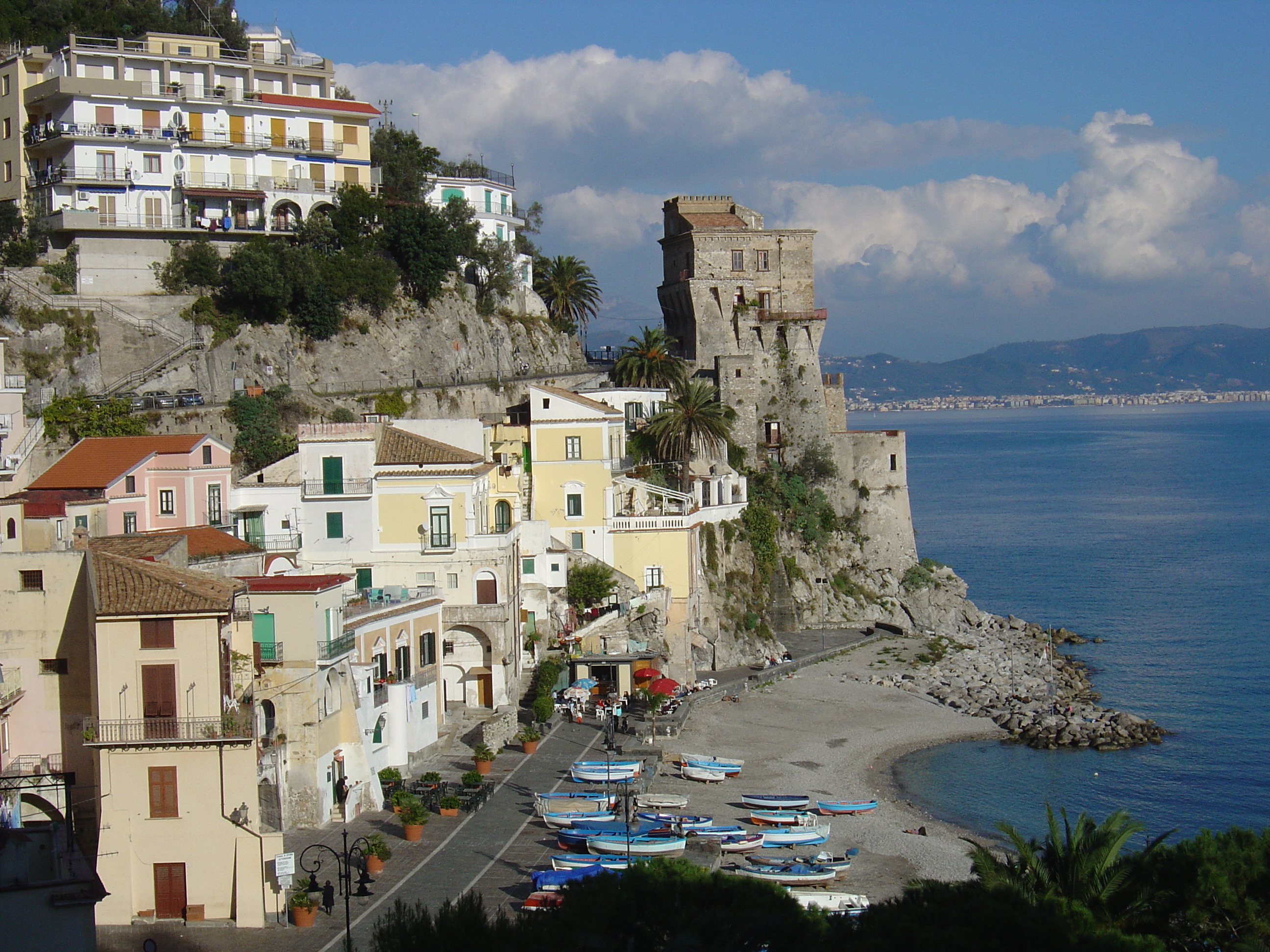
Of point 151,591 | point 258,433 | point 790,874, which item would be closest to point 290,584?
point 151,591

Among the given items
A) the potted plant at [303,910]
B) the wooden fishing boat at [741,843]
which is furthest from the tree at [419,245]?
the potted plant at [303,910]

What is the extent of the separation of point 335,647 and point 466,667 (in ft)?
37.7

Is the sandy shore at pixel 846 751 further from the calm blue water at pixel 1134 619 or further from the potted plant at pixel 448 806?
the potted plant at pixel 448 806

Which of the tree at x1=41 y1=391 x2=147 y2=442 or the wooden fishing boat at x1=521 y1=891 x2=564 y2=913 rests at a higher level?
the tree at x1=41 y1=391 x2=147 y2=442

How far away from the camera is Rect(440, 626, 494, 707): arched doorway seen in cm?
4497

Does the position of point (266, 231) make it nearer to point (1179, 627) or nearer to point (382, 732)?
point (382, 732)

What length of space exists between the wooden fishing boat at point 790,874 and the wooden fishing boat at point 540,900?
5.94 m

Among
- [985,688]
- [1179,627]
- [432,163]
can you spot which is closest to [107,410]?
[432,163]

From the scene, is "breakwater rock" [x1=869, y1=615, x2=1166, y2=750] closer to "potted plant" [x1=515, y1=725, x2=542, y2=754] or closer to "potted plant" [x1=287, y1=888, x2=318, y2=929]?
"potted plant" [x1=515, y1=725, x2=542, y2=754]

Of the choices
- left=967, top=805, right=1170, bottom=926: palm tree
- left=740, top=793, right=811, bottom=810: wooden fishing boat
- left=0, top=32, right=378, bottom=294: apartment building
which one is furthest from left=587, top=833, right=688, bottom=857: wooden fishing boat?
left=0, top=32, right=378, bottom=294: apartment building

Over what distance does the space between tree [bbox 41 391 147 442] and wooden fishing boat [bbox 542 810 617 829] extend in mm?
21010

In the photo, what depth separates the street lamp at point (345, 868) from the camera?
89.5ft

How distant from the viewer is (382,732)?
125 ft

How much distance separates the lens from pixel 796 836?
125 ft
